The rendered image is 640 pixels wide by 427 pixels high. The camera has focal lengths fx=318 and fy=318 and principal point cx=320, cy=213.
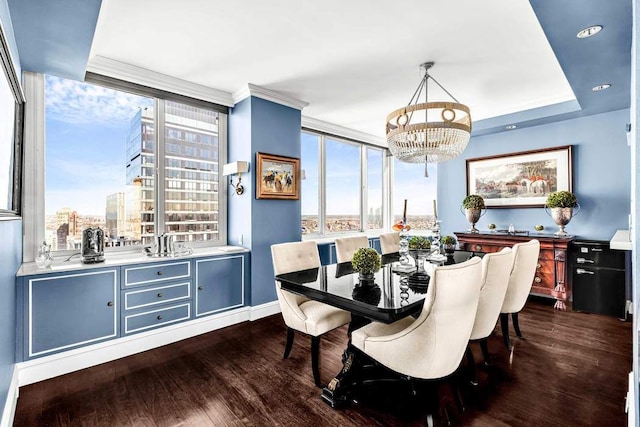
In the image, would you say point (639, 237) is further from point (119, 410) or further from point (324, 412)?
point (119, 410)

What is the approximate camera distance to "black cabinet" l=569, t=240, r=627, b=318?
3627 millimetres

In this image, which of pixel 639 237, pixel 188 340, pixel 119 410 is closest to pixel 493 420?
pixel 639 237

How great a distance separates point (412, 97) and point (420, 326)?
9.80 ft

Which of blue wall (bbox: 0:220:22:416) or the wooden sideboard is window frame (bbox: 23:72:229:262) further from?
the wooden sideboard

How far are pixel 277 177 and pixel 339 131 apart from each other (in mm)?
1948

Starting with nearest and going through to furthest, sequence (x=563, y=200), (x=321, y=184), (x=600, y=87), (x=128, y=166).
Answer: (x=600, y=87) → (x=128, y=166) → (x=563, y=200) → (x=321, y=184)

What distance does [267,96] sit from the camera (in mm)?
3779

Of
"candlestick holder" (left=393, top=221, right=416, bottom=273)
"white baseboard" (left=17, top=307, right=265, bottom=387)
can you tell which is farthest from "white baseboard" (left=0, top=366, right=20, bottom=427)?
"candlestick holder" (left=393, top=221, right=416, bottom=273)

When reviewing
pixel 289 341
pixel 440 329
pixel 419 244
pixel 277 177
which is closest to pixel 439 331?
pixel 440 329

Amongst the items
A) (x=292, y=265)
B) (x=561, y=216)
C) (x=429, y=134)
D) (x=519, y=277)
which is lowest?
(x=519, y=277)

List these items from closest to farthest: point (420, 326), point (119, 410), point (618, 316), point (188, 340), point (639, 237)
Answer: point (639, 237), point (420, 326), point (119, 410), point (188, 340), point (618, 316)

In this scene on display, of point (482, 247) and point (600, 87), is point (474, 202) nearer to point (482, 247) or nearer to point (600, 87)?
point (482, 247)

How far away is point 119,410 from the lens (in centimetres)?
206

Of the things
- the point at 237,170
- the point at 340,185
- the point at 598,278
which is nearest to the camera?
the point at 237,170
